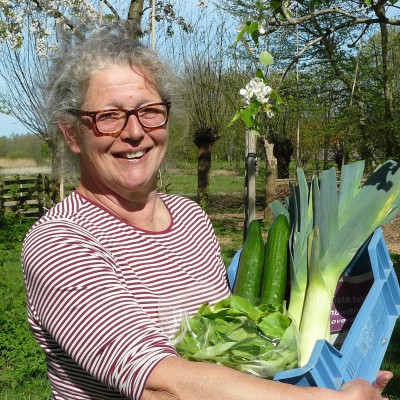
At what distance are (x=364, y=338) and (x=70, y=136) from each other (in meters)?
1.03

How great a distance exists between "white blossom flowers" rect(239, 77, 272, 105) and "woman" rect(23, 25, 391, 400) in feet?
4.02

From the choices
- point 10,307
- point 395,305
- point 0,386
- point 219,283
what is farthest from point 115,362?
point 10,307

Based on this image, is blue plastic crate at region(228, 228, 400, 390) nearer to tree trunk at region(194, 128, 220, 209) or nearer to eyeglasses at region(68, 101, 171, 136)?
eyeglasses at region(68, 101, 171, 136)

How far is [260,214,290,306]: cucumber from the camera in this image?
182 cm

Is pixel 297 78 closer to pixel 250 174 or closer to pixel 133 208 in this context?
pixel 250 174


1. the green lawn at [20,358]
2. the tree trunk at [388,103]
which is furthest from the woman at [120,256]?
the tree trunk at [388,103]

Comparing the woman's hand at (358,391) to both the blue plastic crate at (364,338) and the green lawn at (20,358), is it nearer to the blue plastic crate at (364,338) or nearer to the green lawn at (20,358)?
the blue plastic crate at (364,338)

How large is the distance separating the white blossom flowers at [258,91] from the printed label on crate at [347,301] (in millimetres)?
1519

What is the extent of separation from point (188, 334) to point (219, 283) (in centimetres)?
44

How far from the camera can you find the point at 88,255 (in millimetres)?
1475

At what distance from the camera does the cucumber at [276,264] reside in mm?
1819

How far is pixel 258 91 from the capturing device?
3.28 metres

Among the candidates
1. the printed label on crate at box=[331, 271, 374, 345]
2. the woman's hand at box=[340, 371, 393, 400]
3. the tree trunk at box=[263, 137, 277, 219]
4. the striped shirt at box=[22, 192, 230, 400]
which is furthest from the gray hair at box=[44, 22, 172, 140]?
the tree trunk at box=[263, 137, 277, 219]

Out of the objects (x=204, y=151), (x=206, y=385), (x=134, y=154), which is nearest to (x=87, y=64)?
(x=134, y=154)
